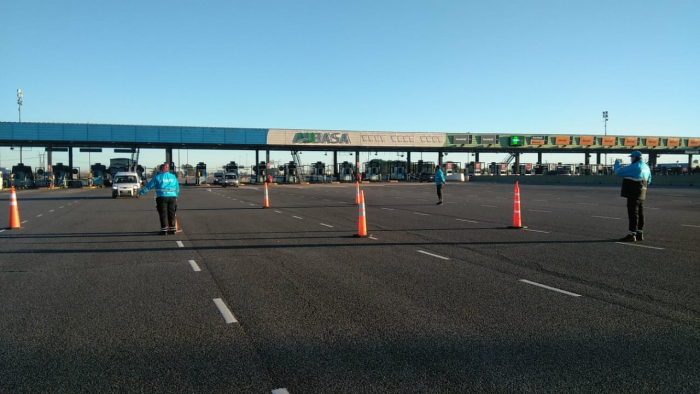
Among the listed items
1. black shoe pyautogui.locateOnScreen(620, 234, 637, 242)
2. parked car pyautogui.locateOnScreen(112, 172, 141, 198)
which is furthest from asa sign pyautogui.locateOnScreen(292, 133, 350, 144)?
black shoe pyautogui.locateOnScreen(620, 234, 637, 242)

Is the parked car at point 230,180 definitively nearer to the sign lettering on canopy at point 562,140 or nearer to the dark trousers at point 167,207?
the sign lettering on canopy at point 562,140

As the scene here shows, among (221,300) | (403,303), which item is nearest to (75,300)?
(221,300)

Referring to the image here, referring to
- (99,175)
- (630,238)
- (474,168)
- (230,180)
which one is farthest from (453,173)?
(630,238)

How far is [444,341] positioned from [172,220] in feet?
34.5

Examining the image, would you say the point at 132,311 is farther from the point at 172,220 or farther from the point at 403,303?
the point at 172,220

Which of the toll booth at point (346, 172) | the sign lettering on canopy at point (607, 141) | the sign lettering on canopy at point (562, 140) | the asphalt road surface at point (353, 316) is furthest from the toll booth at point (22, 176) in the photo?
the sign lettering on canopy at point (607, 141)

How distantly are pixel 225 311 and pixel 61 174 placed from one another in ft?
226

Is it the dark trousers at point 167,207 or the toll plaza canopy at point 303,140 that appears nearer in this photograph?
the dark trousers at point 167,207

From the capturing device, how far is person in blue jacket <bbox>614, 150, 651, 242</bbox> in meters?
11.4

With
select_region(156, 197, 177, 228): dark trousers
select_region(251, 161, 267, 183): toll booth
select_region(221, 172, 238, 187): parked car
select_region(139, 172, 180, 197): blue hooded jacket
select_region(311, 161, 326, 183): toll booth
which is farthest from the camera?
select_region(311, 161, 326, 183): toll booth

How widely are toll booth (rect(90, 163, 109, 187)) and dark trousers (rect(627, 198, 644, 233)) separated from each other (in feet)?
215

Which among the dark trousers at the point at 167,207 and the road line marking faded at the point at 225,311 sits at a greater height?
the dark trousers at the point at 167,207

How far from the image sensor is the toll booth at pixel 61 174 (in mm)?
63609

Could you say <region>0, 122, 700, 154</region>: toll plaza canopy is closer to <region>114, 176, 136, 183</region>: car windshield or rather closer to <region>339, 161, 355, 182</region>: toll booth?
<region>339, 161, 355, 182</region>: toll booth
